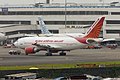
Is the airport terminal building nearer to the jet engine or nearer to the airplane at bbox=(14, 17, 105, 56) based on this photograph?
the airplane at bbox=(14, 17, 105, 56)

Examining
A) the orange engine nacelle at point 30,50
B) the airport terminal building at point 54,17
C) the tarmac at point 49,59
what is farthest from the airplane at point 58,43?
the airport terminal building at point 54,17

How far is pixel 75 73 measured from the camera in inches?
2281

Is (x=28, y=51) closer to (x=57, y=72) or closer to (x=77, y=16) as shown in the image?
(x=57, y=72)

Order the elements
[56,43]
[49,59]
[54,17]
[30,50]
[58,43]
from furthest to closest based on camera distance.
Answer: [54,17] < [56,43] < [58,43] < [30,50] < [49,59]

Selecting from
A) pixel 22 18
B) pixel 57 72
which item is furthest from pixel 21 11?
pixel 57 72

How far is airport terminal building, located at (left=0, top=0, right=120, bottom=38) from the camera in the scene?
159 meters

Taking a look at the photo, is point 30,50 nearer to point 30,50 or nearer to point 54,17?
point 30,50

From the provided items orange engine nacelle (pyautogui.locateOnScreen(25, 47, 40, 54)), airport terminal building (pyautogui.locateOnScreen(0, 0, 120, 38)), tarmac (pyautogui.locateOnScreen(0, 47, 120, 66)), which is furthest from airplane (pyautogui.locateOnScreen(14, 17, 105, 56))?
airport terminal building (pyautogui.locateOnScreen(0, 0, 120, 38))

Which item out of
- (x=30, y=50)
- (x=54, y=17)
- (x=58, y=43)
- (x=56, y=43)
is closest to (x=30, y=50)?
(x=30, y=50)

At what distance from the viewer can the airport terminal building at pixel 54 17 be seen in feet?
522

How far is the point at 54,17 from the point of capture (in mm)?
161500

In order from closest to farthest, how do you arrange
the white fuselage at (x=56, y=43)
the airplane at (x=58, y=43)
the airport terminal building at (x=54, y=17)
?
the airplane at (x=58, y=43), the white fuselage at (x=56, y=43), the airport terminal building at (x=54, y=17)

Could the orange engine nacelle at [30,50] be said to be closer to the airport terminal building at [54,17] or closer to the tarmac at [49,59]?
the tarmac at [49,59]

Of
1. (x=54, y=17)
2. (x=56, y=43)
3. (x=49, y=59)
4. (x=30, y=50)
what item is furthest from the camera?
(x=54, y=17)
